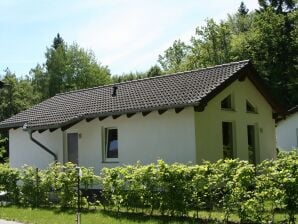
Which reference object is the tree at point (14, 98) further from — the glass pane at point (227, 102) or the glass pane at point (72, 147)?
the glass pane at point (227, 102)

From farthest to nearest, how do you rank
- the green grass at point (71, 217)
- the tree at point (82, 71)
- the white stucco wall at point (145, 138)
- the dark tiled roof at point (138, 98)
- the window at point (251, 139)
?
the tree at point (82, 71) < the window at point (251, 139) < the dark tiled roof at point (138, 98) < the white stucco wall at point (145, 138) < the green grass at point (71, 217)

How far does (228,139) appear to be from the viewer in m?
17.9

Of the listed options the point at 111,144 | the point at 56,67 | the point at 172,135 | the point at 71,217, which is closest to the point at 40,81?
the point at 56,67

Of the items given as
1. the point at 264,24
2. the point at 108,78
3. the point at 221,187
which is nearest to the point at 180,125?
the point at 221,187

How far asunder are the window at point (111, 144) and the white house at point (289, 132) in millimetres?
14067

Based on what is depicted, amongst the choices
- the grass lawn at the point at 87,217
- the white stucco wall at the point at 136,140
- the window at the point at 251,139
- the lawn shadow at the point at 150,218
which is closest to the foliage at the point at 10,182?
the grass lawn at the point at 87,217

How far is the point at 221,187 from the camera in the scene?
Result: 11.2 m

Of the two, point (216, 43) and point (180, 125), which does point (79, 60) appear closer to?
point (216, 43)

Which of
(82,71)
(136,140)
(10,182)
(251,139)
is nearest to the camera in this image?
(10,182)

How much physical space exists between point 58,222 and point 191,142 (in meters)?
5.54

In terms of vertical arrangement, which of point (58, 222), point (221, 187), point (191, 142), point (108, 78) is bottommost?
point (58, 222)

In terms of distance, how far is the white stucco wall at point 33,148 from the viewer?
2014cm

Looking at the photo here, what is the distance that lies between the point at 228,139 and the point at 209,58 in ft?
131

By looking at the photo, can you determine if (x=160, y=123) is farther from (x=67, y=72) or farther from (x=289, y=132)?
(x=67, y=72)
